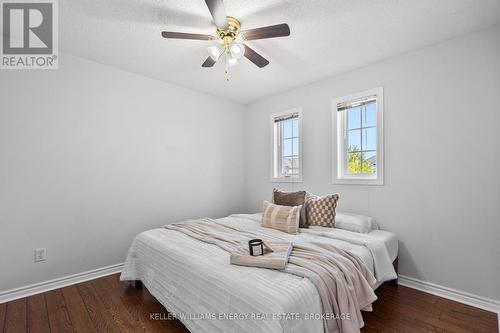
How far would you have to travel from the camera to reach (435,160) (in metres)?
2.44

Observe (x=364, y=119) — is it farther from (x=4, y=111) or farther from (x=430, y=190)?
(x=4, y=111)

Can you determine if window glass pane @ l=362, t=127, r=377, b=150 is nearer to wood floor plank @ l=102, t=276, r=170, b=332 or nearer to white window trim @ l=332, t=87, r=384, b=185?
white window trim @ l=332, t=87, r=384, b=185

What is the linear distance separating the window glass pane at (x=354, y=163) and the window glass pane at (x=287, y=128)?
1.10 m

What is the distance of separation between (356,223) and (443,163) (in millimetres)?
1061

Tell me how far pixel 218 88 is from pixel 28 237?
3.02 metres

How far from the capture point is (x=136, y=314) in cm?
205

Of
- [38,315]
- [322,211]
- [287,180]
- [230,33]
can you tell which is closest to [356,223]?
[322,211]

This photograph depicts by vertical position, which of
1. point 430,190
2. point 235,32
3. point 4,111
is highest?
point 235,32

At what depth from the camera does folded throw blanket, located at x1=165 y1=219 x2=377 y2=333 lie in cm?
144

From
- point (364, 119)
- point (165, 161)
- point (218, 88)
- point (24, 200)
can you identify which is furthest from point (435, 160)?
point (24, 200)

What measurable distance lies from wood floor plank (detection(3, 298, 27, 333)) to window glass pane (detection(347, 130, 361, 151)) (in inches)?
149

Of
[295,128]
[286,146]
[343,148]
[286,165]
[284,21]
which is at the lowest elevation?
[286,165]

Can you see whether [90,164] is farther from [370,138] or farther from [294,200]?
[370,138]

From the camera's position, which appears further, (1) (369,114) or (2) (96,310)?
(1) (369,114)
